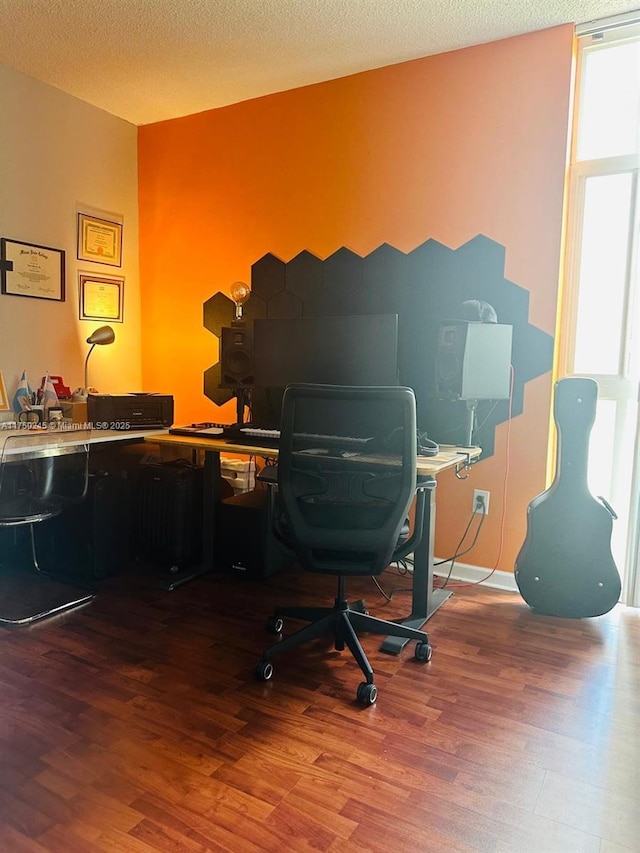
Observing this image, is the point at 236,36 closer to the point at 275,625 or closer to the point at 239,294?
the point at 239,294

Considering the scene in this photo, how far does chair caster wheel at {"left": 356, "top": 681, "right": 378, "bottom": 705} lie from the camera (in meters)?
1.85

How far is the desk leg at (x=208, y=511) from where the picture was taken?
114 inches

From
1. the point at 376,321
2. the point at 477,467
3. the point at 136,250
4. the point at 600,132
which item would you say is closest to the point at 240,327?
Result: the point at 376,321

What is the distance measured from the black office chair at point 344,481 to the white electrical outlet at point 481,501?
3.47ft

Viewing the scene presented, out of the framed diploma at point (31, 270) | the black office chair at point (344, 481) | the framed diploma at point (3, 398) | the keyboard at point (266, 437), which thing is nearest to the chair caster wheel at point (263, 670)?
the black office chair at point (344, 481)

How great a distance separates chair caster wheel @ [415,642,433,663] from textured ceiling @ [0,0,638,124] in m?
2.50

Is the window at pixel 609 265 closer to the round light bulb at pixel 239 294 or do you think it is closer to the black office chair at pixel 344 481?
the black office chair at pixel 344 481

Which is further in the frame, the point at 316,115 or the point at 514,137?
the point at 316,115

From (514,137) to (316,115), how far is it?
3.50ft

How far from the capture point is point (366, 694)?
72.9 inches

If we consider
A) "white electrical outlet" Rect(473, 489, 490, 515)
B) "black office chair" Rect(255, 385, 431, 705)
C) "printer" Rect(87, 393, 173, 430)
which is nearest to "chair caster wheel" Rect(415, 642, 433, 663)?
"black office chair" Rect(255, 385, 431, 705)

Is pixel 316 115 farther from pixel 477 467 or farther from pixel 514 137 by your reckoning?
pixel 477 467

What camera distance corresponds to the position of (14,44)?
8.88 ft

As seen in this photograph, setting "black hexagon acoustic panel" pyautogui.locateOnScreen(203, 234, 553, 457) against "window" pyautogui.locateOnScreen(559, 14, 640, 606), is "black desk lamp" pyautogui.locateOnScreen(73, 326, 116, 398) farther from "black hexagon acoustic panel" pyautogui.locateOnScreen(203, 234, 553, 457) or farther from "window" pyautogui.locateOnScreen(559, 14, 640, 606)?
"window" pyautogui.locateOnScreen(559, 14, 640, 606)
